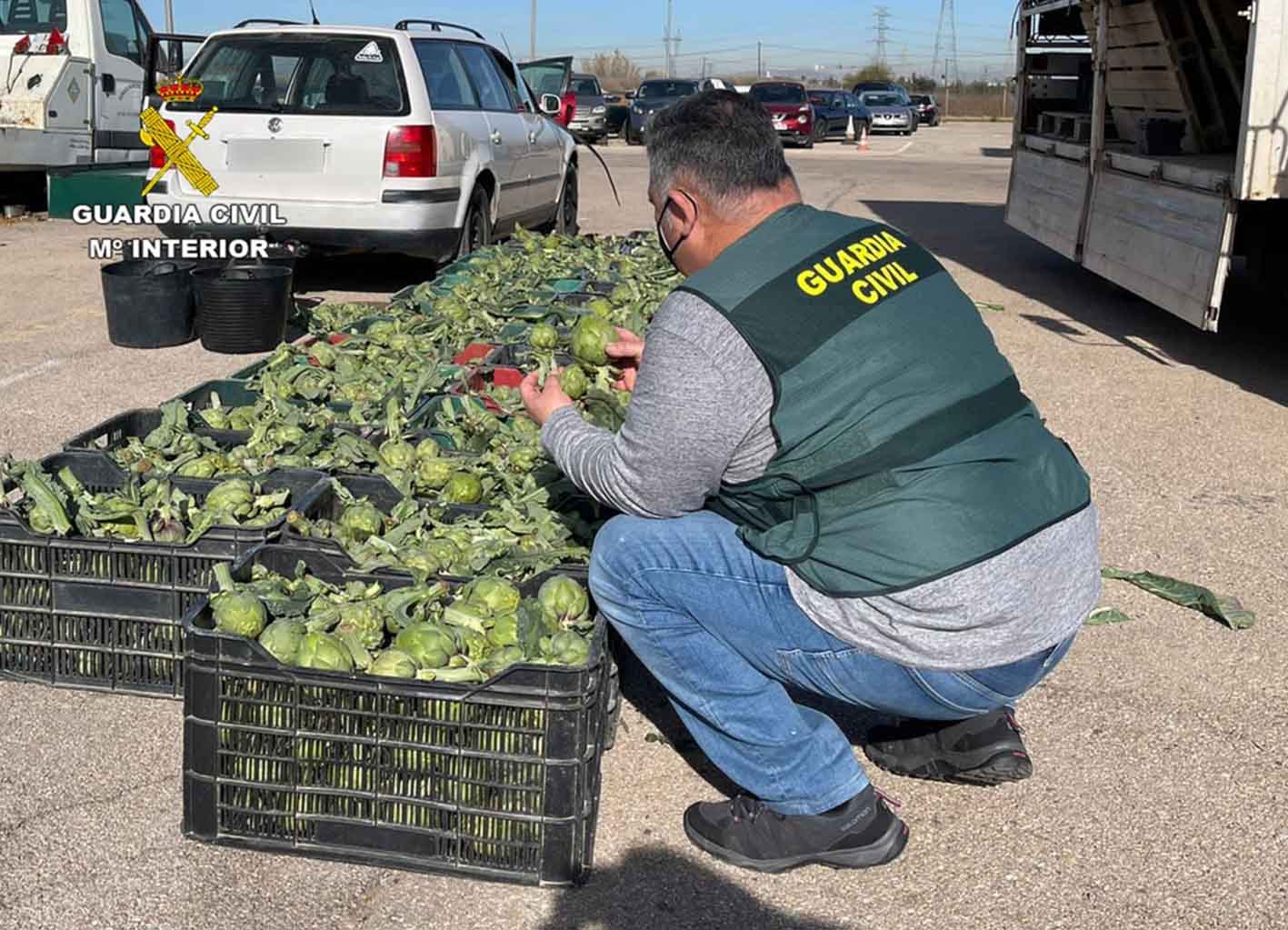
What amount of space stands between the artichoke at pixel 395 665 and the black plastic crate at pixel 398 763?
0.45 ft

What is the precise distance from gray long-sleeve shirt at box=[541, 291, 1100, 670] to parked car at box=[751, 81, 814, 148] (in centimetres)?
3286

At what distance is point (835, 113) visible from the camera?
43125 mm

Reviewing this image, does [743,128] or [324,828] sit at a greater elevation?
[743,128]

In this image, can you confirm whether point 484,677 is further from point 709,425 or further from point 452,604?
point 709,425

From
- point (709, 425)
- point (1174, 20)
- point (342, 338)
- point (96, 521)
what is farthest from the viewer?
point (1174, 20)

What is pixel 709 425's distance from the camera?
3031mm

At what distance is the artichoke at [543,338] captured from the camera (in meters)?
6.91

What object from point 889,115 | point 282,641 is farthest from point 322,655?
point 889,115

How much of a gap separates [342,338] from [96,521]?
3.02 meters

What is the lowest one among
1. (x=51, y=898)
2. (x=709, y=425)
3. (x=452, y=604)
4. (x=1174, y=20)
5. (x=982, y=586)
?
(x=51, y=898)

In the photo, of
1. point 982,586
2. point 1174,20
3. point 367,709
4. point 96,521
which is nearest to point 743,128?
point 982,586

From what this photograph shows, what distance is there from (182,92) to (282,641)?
7965 millimetres

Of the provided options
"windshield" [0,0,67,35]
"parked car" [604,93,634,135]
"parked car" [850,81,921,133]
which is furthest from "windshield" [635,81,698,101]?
"windshield" [0,0,67,35]

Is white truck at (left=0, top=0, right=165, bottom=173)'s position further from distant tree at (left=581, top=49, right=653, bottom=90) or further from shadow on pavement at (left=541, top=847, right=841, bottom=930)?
distant tree at (left=581, top=49, right=653, bottom=90)
